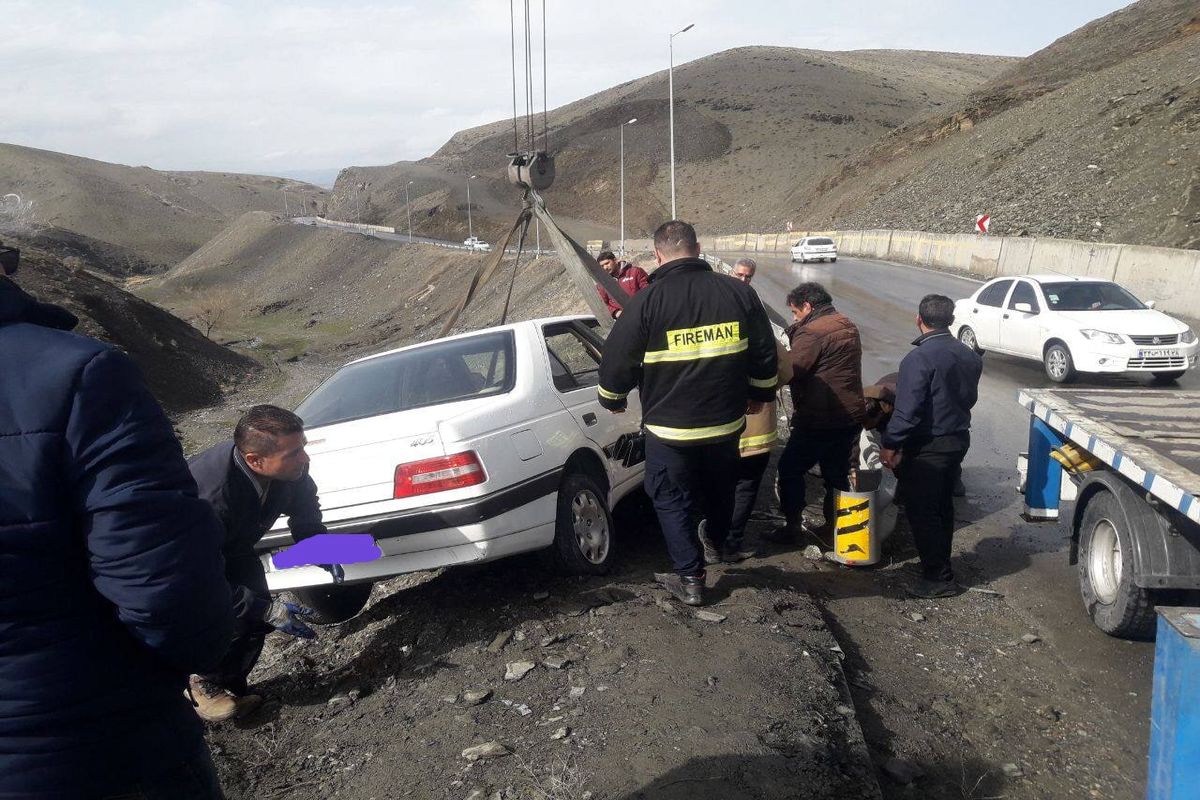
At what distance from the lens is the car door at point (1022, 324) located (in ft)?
42.4

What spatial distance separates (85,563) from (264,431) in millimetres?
2008

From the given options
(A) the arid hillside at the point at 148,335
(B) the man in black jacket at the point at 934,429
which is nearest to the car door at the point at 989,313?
(B) the man in black jacket at the point at 934,429

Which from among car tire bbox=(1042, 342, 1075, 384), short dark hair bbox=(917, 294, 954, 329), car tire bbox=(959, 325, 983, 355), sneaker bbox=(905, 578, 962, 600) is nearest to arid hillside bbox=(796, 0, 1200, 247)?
car tire bbox=(959, 325, 983, 355)

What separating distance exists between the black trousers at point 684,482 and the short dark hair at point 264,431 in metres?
1.85

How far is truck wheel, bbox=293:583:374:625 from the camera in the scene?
5.42 metres

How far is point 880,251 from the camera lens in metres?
40.0

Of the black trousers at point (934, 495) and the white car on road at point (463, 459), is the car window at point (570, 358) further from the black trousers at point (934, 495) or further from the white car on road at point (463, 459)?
the black trousers at point (934, 495)

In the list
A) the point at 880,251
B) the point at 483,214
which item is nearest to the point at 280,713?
the point at 880,251

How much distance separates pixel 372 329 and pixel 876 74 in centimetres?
11216

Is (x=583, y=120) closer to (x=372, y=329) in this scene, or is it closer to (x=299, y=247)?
(x=299, y=247)

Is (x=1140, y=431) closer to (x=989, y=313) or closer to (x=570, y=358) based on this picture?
(x=570, y=358)

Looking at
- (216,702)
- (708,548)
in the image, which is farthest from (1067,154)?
(216,702)

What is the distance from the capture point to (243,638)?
403cm

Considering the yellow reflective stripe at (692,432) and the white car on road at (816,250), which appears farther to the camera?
the white car on road at (816,250)
